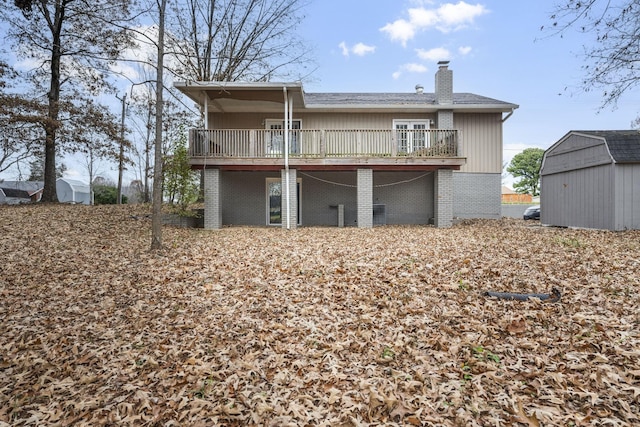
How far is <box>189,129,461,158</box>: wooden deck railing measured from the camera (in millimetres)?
13219

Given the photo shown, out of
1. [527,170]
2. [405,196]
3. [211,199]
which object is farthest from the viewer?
[527,170]

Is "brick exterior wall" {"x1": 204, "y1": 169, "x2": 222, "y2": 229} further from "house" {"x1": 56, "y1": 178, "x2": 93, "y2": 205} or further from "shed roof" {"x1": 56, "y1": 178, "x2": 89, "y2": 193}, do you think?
"shed roof" {"x1": 56, "y1": 178, "x2": 89, "y2": 193}

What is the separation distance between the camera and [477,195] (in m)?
16.8

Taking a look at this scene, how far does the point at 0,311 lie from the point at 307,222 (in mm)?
11606

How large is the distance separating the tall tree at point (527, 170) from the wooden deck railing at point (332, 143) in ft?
138

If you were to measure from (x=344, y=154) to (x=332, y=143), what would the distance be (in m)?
0.63

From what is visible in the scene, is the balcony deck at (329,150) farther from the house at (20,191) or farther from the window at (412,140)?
the house at (20,191)

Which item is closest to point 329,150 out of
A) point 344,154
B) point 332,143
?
point 332,143

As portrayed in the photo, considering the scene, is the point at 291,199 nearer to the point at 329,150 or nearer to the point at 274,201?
the point at 329,150

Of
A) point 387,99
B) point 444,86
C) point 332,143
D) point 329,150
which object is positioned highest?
point 444,86

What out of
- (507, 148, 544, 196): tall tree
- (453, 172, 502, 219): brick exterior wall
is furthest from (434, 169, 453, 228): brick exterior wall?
(507, 148, 544, 196): tall tree

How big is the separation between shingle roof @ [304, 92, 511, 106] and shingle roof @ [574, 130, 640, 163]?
440cm

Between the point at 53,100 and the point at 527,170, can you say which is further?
the point at 527,170

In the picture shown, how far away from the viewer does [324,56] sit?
1975cm
